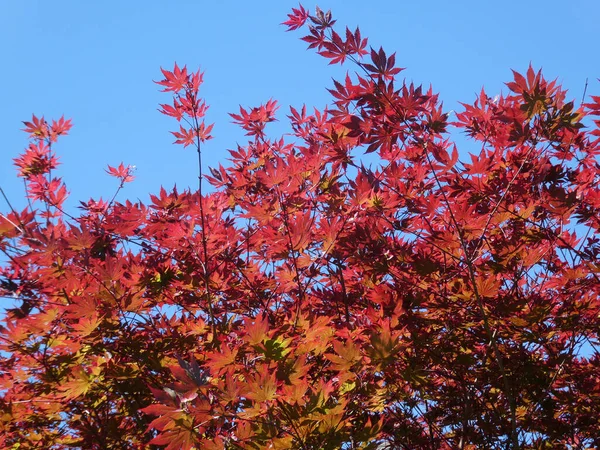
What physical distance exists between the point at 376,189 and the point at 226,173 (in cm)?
130

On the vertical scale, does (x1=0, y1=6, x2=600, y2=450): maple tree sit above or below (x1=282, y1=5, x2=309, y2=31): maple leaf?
below

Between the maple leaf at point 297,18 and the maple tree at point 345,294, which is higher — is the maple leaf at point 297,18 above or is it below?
above

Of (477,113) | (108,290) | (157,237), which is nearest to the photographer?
(108,290)

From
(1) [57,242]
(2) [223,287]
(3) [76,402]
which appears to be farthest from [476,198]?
(3) [76,402]

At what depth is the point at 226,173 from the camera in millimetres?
3740

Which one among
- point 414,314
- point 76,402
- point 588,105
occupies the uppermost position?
point 588,105

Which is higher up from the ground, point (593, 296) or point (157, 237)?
point (157, 237)

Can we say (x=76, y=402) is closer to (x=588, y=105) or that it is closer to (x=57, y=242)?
(x=57, y=242)

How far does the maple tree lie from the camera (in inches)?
93.0

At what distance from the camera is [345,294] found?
2990 millimetres

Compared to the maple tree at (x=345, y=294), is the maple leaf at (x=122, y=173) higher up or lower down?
higher up

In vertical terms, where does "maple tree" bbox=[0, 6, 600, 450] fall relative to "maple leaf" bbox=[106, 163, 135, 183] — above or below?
below

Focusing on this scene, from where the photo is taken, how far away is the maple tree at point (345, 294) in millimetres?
2361

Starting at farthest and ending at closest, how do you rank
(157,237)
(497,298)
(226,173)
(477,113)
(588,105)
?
(226,173) → (477,113) → (157,237) → (497,298) → (588,105)
